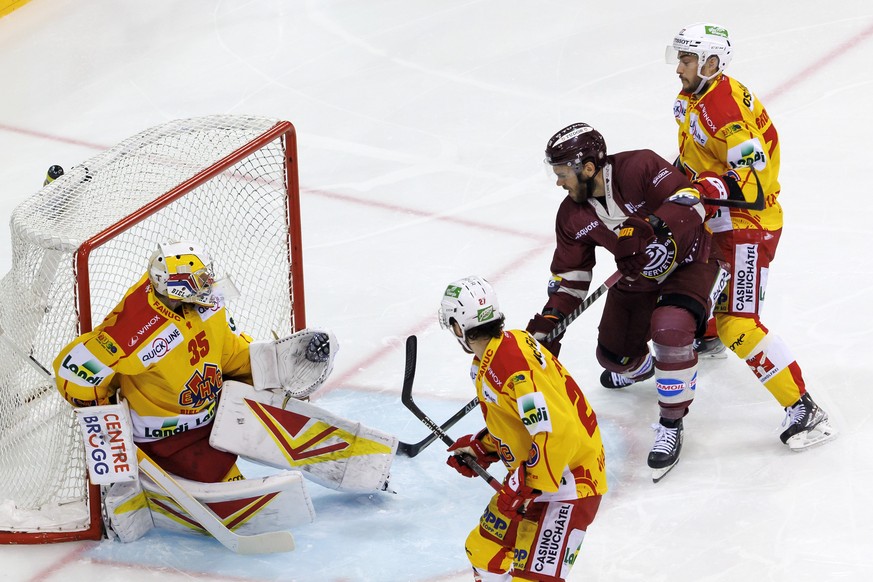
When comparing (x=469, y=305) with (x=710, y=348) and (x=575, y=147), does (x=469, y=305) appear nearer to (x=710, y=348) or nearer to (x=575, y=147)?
(x=575, y=147)

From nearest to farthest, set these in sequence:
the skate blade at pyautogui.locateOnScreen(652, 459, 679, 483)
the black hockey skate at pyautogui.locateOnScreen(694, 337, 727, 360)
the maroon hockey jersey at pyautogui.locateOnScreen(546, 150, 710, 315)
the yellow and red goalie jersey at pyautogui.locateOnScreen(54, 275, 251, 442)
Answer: the yellow and red goalie jersey at pyautogui.locateOnScreen(54, 275, 251, 442)
the maroon hockey jersey at pyautogui.locateOnScreen(546, 150, 710, 315)
the skate blade at pyautogui.locateOnScreen(652, 459, 679, 483)
the black hockey skate at pyautogui.locateOnScreen(694, 337, 727, 360)

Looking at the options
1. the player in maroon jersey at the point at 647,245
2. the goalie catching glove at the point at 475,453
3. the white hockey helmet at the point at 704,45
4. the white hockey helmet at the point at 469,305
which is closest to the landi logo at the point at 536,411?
the white hockey helmet at the point at 469,305

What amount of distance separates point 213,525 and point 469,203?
9.01 feet

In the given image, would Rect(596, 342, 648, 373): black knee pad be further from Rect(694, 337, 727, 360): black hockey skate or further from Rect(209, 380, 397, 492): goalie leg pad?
Rect(209, 380, 397, 492): goalie leg pad

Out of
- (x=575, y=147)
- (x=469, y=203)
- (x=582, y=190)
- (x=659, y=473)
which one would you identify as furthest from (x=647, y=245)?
(x=469, y=203)

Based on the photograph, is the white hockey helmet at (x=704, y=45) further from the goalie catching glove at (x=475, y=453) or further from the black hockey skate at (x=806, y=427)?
the goalie catching glove at (x=475, y=453)

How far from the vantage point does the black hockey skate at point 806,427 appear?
4234 millimetres

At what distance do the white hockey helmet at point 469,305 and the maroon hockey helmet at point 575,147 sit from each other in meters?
0.81

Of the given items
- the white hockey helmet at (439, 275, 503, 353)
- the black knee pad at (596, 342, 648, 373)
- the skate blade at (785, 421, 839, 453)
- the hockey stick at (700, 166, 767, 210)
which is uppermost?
the white hockey helmet at (439, 275, 503, 353)

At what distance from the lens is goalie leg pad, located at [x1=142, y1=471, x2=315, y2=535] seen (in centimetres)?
386

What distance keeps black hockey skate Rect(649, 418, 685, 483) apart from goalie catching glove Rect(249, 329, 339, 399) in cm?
106

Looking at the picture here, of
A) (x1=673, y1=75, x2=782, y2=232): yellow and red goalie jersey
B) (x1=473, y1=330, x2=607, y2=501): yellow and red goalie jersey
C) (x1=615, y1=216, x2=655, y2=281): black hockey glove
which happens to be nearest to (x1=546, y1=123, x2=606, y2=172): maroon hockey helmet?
(x1=615, y1=216, x2=655, y2=281): black hockey glove

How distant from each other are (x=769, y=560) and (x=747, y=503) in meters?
0.29

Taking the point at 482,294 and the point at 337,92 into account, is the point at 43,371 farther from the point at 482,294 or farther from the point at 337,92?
the point at 337,92
